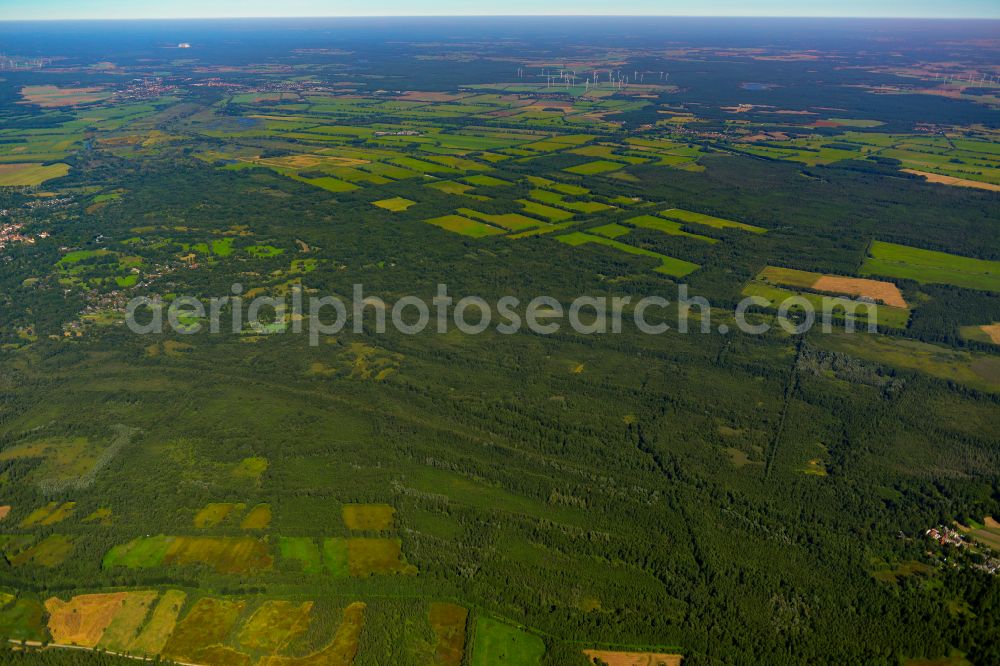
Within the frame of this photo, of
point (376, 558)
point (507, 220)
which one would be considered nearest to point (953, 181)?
point (507, 220)

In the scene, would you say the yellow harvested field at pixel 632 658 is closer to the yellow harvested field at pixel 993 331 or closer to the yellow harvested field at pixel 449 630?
the yellow harvested field at pixel 449 630

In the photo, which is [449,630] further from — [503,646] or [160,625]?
[160,625]

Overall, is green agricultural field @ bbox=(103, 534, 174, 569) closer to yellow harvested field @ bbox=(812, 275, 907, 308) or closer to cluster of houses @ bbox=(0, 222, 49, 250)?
yellow harvested field @ bbox=(812, 275, 907, 308)

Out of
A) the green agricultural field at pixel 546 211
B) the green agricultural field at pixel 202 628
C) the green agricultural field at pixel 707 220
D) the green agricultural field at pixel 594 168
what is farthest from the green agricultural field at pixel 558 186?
the green agricultural field at pixel 202 628

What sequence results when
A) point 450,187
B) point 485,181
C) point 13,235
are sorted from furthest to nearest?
point 485,181, point 450,187, point 13,235

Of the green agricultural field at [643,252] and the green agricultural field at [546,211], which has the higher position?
the green agricultural field at [546,211]

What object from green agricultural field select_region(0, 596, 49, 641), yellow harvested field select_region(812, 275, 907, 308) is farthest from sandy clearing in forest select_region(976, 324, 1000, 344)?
green agricultural field select_region(0, 596, 49, 641)
